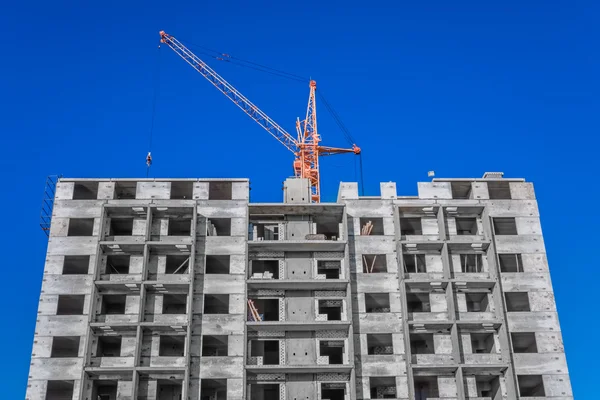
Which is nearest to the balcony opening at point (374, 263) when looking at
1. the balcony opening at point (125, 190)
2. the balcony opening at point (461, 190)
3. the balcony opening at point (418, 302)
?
the balcony opening at point (418, 302)

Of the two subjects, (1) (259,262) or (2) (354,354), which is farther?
(1) (259,262)

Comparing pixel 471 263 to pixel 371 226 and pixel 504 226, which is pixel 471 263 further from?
pixel 371 226

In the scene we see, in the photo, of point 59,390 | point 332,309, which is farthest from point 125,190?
point 332,309

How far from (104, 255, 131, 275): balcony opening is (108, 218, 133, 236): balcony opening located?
9.57ft

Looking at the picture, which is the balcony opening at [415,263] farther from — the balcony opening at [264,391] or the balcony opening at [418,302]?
the balcony opening at [264,391]

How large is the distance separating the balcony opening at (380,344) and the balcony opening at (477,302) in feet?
31.3

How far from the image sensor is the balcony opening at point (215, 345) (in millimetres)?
79375

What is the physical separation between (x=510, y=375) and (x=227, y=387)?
27.7 metres

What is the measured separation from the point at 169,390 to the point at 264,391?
954cm

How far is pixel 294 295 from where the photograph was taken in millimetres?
82438

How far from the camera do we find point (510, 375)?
76.6 metres

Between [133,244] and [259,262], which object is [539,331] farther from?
[133,244]

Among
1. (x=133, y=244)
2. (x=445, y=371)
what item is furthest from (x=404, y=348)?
(x=133, y=244)

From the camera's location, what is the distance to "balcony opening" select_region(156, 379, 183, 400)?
78.0 meters
